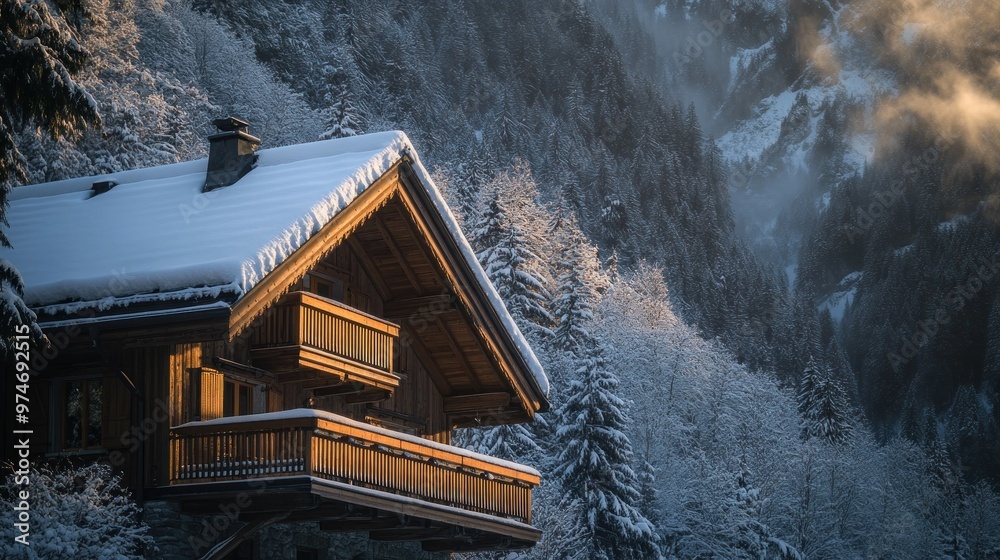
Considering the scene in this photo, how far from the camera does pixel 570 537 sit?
47.7 meters

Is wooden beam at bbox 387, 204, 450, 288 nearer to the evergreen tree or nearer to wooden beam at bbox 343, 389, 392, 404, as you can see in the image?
wooden beam at bbox 343, 389, 392, 404

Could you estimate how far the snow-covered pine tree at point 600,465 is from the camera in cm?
5016

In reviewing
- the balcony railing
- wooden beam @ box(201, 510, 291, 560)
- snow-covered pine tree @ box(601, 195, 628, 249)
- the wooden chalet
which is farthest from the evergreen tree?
snow-covered pine tree @ box(601, 195, 628, 249)

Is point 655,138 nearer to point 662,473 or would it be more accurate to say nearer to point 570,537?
point 662,473

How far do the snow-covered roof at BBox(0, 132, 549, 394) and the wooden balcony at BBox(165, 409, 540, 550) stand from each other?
2.33 metres

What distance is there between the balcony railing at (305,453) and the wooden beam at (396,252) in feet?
13.7

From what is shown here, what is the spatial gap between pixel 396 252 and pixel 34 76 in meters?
10.6

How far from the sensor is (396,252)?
2717cm

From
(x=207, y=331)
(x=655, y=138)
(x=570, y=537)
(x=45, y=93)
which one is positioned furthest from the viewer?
(x=655, y=138)

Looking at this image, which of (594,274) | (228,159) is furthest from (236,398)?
(594,274)

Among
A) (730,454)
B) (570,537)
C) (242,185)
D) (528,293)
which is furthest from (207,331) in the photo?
(730,454)

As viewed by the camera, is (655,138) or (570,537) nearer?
(570,537)

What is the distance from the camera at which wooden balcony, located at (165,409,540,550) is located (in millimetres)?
21391

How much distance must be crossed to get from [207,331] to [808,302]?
6944 inches
